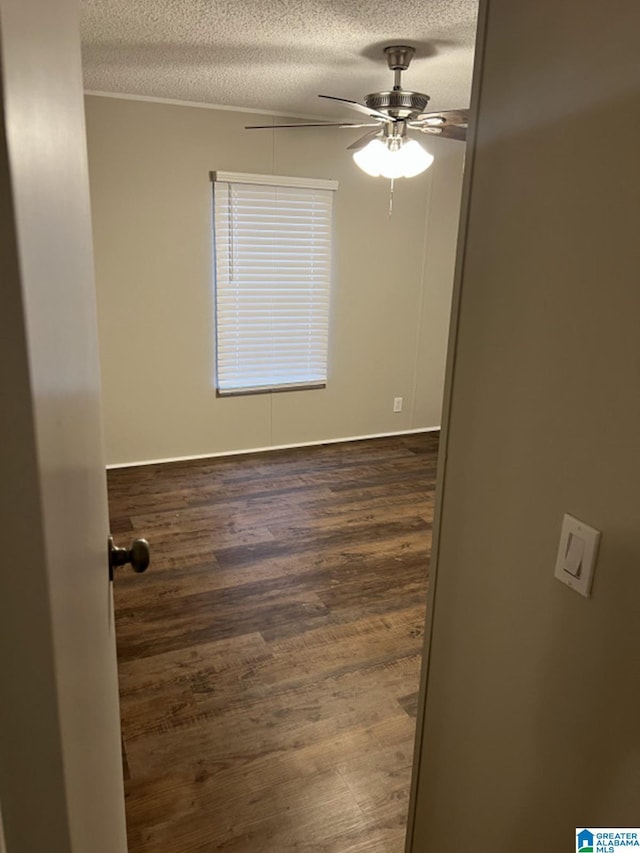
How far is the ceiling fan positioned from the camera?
98.8 inches

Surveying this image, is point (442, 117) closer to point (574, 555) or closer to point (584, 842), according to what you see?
point (574, 555)

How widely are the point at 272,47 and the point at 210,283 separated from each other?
1.76 m

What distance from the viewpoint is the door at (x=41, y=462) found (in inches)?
15.5

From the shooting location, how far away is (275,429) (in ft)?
15.3

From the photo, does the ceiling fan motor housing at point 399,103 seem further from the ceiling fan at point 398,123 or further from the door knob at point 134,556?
the door knob at point 134,556

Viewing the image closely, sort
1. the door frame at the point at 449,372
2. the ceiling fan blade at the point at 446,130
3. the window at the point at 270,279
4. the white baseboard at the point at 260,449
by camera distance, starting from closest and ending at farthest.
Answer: the door frame at the point at 449,372 → the ceiling fan blade at the point at 446,130 → the window at the point at 270,279 → the white baseboard at the point at 260,449

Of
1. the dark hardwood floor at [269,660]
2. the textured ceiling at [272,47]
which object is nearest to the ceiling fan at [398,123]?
the textured ceiling at [272,47]

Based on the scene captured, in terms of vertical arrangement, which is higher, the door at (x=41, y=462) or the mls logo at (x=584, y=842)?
the door at (x=41, y=462)

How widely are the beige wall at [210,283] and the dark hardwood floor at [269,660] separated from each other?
0.64m

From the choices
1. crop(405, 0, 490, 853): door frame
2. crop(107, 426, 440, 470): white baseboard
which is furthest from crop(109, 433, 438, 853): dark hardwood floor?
crop(405, 0, 490, 853): door frame

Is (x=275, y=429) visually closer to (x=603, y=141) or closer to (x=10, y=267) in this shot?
(x=603, y=141)

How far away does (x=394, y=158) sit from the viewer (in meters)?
2.63
